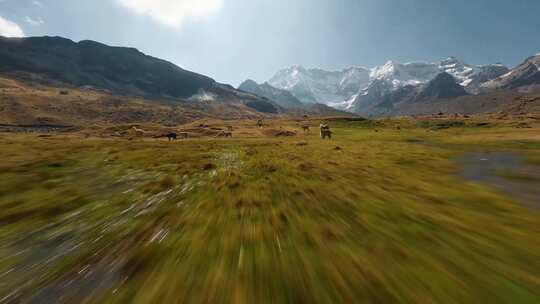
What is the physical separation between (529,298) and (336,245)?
4259 mm

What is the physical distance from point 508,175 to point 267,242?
68.7ft

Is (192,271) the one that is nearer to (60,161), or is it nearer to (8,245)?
(8,245)

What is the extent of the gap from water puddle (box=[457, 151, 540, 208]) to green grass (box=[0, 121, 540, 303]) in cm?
177

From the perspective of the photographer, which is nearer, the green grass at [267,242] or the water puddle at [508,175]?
the green grass at [267,242]

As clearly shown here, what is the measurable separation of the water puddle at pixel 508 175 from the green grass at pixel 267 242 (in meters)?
1.77

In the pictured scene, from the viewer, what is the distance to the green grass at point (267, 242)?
19.0 ft

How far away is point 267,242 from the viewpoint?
816 centimetres

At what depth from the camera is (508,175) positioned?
1897 cm

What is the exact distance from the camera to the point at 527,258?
698cm

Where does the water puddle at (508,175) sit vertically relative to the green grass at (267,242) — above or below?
below

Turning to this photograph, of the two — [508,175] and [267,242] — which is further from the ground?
[267,242]

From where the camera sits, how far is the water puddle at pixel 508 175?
14.1 meters

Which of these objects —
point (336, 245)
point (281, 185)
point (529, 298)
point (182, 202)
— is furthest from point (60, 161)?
point (529, 298)

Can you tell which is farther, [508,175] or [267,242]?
[508,175]
